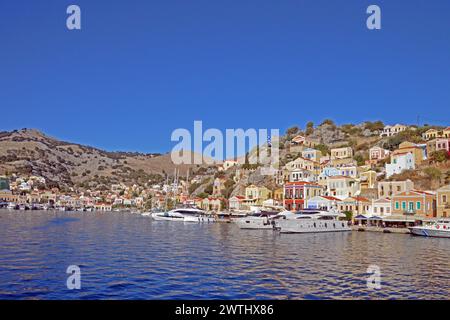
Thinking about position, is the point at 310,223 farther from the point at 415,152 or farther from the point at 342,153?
the point at 342,153

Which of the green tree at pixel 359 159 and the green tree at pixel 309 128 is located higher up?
the green tree at pixel 309 128

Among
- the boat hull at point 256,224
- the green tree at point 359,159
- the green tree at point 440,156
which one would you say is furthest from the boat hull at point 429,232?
the green tree at point 359,159

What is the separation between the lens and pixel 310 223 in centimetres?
5088

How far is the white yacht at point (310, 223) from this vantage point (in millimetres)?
49344

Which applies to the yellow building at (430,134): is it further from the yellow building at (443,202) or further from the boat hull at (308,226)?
the boat hull at (308,226)

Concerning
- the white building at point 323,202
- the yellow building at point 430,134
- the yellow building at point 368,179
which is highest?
the yellow building at point 430,134

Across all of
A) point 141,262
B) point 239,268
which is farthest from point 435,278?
point 141,262

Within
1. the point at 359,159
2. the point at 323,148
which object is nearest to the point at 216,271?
the point at 359,159

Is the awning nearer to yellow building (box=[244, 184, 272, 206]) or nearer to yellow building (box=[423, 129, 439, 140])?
yellow building (box=[244, 184, 272, 206])

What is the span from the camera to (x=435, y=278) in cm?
2006
